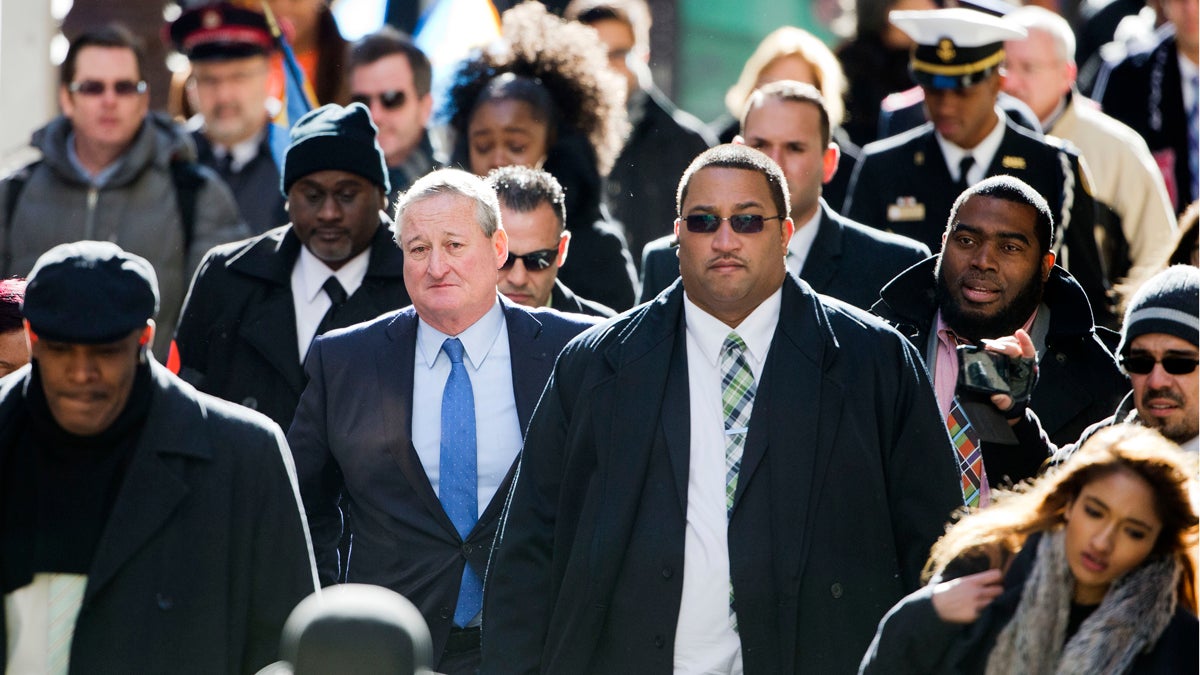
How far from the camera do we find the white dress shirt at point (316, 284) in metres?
7.37

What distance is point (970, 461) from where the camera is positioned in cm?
602

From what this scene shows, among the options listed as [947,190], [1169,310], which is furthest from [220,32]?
[1169,310]

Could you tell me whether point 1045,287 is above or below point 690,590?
above

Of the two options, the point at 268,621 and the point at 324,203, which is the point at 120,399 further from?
the point at 324,203

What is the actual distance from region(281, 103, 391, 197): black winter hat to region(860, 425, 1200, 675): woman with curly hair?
354 centimetres

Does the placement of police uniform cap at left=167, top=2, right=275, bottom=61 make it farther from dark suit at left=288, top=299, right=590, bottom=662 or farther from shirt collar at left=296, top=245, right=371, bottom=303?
dark suit at left=288, top=299, right=590, bottom=662

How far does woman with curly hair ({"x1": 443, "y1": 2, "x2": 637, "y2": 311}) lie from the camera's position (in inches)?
326

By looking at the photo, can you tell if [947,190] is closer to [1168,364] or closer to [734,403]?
[1168,364]

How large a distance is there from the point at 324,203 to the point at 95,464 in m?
2.75

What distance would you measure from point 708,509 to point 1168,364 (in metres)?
1.45

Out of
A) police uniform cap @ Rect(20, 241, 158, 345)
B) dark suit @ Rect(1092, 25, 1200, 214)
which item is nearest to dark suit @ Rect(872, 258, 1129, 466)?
police uniform cap @ Rect(20, 241, 158, 345)

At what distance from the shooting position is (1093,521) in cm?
447

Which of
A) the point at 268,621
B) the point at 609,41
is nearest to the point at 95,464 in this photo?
the point at 268,621

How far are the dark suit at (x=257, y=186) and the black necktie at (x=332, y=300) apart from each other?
199cm
